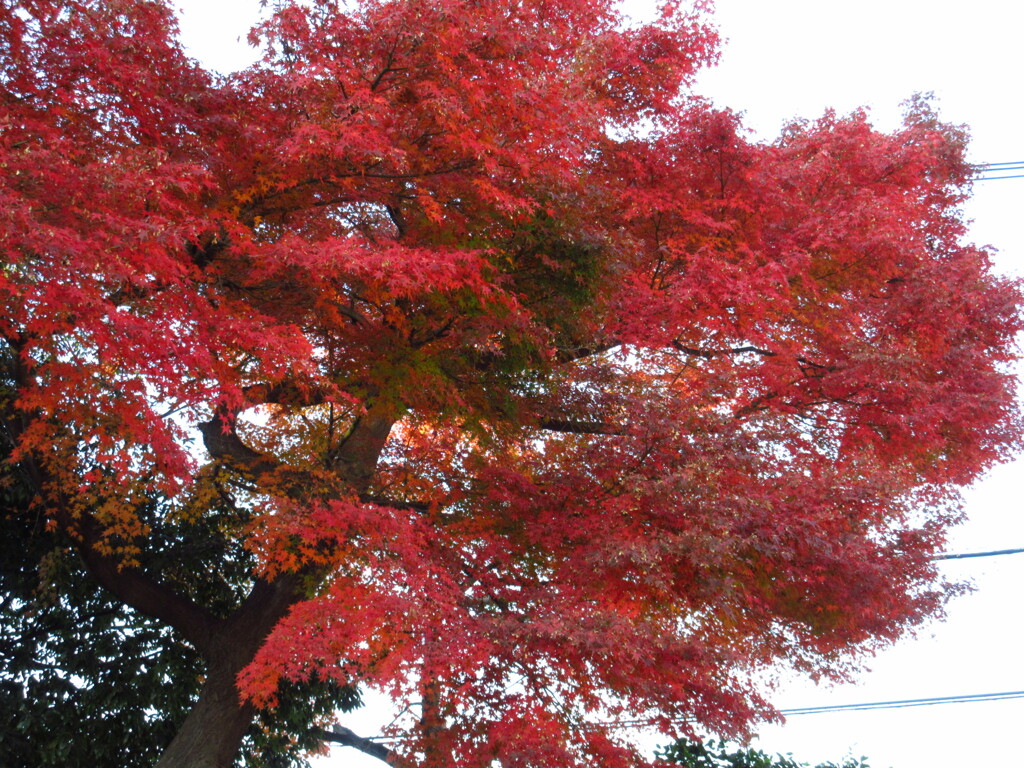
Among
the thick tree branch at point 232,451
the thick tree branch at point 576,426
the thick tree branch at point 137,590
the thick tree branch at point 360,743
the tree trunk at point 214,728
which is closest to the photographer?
the tree trunk at point 214,728

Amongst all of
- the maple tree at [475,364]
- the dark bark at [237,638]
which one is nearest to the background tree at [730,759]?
the maple tree at [475,364]

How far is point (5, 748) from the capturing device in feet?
26.5

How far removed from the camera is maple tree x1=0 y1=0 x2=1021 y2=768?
557 centimetres

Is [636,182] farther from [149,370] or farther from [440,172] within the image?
[149,370]

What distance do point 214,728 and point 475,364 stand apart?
4.22 meters

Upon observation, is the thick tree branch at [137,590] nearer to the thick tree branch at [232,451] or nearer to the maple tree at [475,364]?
the maple tree at [475,364]

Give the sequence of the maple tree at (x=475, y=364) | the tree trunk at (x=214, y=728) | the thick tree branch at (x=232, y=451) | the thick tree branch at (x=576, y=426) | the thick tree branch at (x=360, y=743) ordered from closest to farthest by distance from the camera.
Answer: the maple tree at (x=475, y=364)
the tree trunk at (x=214, y=728)
the thick tree branch at (x=232, y=451)
the thick tree branch at (x=576, y=426)
the thick tree branch at (x=360, y=743)

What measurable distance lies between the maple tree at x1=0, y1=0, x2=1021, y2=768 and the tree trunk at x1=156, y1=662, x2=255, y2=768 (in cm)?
3

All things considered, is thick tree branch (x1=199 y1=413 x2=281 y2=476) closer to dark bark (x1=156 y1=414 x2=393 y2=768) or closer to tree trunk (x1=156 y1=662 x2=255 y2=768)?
dark bark (x1=156 y1=414 x2=393 y2=768)

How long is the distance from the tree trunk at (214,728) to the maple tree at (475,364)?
0.03m

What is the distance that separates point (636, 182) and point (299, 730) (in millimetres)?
7472

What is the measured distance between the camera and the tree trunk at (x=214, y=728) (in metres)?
7.25

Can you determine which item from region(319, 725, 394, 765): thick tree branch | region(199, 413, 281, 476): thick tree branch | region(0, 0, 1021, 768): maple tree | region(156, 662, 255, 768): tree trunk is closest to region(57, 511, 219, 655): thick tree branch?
region(0, 0, 1021, 768): maple tree

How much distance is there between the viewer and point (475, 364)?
7.57 meters
